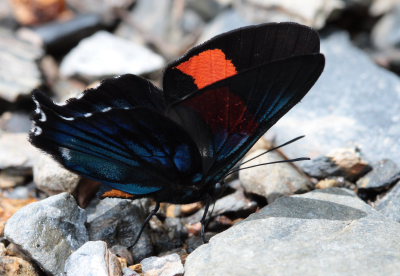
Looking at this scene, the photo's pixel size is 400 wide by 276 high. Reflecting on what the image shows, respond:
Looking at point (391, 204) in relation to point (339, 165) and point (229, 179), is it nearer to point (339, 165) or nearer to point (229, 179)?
point (339, 165)

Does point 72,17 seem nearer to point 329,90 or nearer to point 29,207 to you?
point 329,90

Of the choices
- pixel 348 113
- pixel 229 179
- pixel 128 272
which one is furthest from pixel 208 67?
pixel 348 113

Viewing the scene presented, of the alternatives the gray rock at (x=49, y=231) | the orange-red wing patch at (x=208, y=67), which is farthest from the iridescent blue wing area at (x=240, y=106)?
the gray rock at (x=49, y=231)

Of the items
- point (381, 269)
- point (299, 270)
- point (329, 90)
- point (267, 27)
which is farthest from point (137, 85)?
point (329, 90)

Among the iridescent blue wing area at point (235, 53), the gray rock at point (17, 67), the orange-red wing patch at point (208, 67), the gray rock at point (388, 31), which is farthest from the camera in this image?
the gray rock at point (388, 31)

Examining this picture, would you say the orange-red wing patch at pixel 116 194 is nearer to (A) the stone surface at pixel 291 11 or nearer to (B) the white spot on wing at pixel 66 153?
(B) the white spot on wing at pixel 66 153
